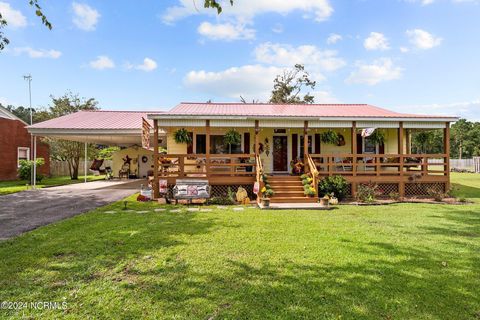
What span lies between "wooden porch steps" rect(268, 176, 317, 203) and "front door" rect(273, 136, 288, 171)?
3.00 meters

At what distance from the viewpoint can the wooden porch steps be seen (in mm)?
10625

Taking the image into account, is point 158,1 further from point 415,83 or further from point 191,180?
point 415,83

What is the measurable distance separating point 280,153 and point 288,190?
4115mm

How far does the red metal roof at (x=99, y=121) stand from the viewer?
1567 cm

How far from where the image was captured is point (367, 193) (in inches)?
454

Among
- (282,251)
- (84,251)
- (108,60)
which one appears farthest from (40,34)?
(282,251)

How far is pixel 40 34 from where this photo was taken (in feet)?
43.3

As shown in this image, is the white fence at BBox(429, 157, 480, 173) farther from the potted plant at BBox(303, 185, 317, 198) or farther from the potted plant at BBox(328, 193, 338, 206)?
the potted plant at BBox(303, 185, 317, 198)

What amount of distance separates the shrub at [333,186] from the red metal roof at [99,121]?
10.6m

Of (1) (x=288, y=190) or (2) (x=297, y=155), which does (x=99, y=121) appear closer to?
(2) (x=297, y=155)

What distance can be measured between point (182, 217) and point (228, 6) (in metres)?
5.82

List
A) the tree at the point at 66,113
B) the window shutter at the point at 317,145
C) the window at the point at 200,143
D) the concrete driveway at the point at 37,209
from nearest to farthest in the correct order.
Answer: the concrete driveway at the point at 37,209 → the window at the point at 200,143 → the window shutter at the point at 317,145 → the tree at the point at 66,113

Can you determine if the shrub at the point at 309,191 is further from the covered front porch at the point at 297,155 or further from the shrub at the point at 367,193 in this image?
the shrub at the point at 367,193

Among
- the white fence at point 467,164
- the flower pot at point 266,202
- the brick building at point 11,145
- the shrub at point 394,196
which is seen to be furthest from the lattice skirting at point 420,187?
the white fence at point 467,164
